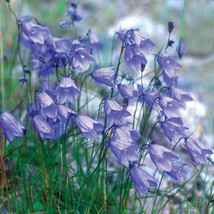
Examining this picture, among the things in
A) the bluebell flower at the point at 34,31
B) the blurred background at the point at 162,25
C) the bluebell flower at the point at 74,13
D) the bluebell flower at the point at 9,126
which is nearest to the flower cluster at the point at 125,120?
the bluebell flower at the point at 9,126

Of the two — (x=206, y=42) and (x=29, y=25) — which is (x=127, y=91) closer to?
(x=29, y=25)

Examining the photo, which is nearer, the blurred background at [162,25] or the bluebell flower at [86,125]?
the bluebell flower at [86,125]

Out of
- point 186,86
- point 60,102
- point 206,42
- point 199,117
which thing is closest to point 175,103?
point 60,102

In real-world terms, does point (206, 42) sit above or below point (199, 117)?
above

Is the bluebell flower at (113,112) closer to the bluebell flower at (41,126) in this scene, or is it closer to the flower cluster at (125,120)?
the flower cluster at (125,120)

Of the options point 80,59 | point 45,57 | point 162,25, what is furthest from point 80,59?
point 162,25

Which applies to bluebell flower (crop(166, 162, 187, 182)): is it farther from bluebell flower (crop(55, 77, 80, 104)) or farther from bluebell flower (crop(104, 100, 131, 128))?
bluebell flower (crop(55, 77, 80, 104))

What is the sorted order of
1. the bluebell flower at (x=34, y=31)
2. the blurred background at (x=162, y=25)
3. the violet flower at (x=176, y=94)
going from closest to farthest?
1. the violet flower at (x=176, y=94)
2. the bluebell flower at (x=34, y=31)
3. the blurred background at (x=162, y=25)

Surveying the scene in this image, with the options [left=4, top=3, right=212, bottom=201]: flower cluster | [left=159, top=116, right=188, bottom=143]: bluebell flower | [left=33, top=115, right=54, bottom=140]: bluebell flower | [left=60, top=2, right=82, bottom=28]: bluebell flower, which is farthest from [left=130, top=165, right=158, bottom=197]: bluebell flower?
[left=60, top=2, right=82, bottom=28]: bluebell flower
